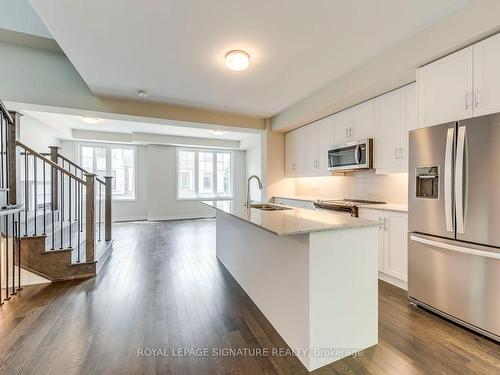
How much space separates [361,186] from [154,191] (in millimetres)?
6111

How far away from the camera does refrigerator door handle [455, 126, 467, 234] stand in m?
1.88

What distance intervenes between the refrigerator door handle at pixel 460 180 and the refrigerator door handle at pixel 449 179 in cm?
4

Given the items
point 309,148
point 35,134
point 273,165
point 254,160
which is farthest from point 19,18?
point 254,160

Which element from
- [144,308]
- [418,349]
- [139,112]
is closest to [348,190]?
[418,349]

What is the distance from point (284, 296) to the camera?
5.90 feet

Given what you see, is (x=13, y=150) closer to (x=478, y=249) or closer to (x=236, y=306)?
(x=236, y=306)

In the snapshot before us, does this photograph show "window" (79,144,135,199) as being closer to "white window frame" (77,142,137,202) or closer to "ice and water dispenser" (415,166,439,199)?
"white window frame" (77,142,137,202)

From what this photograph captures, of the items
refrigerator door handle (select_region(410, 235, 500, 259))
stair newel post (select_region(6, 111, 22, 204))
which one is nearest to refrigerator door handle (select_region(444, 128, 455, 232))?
refrigerator door handle (select_region(410, 235, 500, 259))

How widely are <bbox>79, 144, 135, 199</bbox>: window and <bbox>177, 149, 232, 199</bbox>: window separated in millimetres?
1503

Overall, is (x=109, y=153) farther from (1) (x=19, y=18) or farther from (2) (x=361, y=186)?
(2) (x=361, y=186)

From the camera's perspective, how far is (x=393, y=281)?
2785mm

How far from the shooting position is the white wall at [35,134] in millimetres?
4734

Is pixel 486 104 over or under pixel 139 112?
under

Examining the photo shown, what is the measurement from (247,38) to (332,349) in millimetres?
2715
